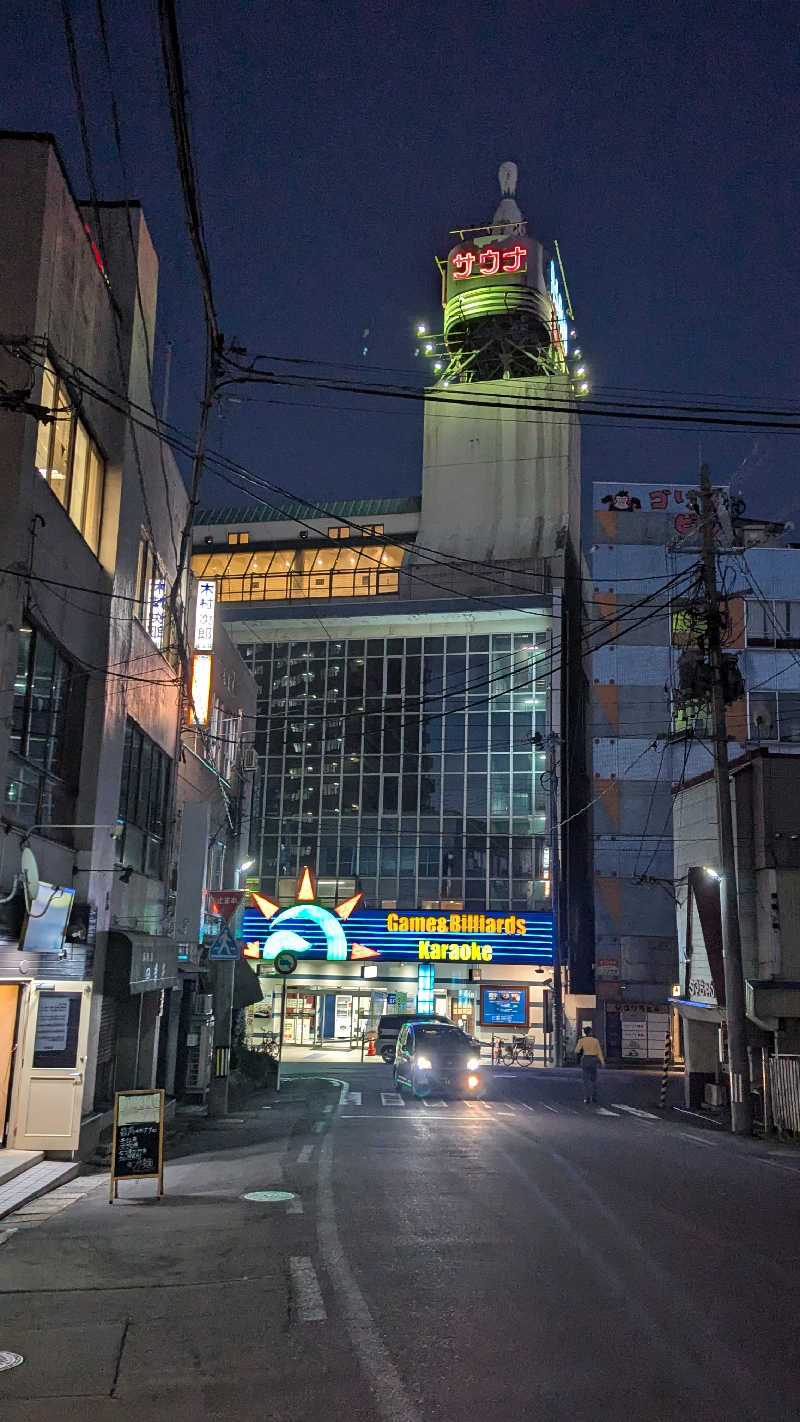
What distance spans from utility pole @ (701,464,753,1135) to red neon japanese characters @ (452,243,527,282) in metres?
48.4

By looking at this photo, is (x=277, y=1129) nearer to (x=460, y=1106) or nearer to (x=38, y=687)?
(x=460, y=1106)

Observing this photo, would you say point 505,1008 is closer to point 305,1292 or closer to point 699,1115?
point 699,1115

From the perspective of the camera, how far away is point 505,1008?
50.2 metres

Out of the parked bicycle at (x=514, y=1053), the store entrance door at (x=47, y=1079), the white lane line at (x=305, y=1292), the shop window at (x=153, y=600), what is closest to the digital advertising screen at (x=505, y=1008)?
the parked bicycle at (x=514, y=1053)

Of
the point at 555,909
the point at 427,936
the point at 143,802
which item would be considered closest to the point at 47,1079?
the point at 143,802

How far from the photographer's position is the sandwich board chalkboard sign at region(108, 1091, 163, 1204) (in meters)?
12.5

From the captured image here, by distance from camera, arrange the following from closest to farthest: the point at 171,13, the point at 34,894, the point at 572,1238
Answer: the point at 171,13 → the point at 572,1238 → the point at 34,894

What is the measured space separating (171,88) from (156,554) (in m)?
13.7

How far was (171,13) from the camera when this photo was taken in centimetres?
800

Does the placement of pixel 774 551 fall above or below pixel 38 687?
above

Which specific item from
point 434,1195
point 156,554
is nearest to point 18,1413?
point 434,1195

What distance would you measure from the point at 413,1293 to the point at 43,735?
9.65m

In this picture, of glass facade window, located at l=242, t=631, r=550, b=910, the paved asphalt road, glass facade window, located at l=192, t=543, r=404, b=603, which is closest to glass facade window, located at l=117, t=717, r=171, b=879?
the paved asphalt road

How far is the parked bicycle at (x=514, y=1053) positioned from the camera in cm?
4434
